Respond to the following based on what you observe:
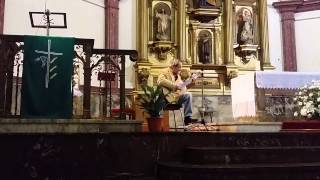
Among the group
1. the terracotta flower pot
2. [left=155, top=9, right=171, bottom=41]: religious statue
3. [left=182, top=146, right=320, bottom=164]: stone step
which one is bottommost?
[left=182, top=146, right=320, bottom=164]: stone step

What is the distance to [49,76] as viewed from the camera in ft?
17.4

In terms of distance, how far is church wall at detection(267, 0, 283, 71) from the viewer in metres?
11.5

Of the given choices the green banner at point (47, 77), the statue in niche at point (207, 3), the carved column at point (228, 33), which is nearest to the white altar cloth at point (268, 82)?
the carved column at point (228, 33)

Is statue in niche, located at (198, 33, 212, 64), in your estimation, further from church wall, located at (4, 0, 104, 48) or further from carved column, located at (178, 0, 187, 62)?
church wall, located at (4, 0, 104, 48)

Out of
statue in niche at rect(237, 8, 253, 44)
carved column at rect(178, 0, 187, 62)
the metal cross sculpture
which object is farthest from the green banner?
statue in niche at rect(237, 8, 253, 44)

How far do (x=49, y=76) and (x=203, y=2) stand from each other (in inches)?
247

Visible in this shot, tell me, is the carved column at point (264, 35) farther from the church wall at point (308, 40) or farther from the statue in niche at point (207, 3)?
the statue in niche at point (207, 3)

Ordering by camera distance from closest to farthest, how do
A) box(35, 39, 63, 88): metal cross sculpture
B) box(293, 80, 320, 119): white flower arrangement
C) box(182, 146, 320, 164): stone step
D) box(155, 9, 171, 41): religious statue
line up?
box(182, 146, 320, 164): stone step, box(35, 39, 63, 88): metal cross sculpture, box(293, 80, 320, 119): white flower arrangement, box(155, 9, 171, 41): religious statue

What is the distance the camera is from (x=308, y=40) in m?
11.4

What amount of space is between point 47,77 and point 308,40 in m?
8.43

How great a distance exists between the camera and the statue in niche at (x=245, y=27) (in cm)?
1088

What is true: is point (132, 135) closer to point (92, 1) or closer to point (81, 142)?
point (81, 142)

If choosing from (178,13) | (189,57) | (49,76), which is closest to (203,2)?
(178,13)

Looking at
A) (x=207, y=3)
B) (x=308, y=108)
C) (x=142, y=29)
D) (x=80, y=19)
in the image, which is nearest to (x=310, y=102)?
(x=308, y=108)
